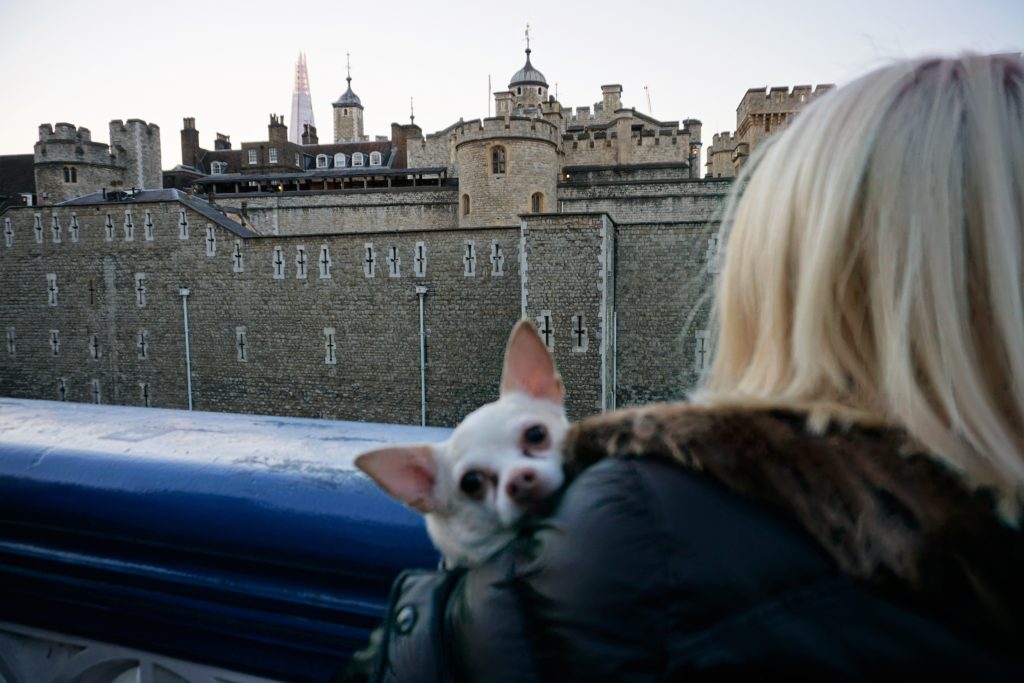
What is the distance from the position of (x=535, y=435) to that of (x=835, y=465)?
0.53m

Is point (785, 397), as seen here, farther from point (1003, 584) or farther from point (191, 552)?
point (191, 552)

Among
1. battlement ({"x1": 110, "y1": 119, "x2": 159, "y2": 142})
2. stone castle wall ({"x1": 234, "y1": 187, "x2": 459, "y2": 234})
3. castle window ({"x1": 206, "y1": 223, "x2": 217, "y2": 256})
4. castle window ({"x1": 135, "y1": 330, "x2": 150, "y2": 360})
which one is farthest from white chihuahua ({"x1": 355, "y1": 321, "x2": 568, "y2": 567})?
battlement ({"x1": 110, "y1": 119, "x2": 159, "y2": 142})

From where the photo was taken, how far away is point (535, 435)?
42.2 inches

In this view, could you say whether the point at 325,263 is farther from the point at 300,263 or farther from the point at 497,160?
the point at 497,160

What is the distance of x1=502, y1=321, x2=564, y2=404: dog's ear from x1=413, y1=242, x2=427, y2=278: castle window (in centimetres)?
2010

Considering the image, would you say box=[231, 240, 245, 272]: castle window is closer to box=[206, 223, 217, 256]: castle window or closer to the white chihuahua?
box=[206, 223, 217, 256]: castle window

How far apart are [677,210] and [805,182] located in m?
28.3

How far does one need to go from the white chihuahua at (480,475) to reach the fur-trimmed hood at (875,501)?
264 mm

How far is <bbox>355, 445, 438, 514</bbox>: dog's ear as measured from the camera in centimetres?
98

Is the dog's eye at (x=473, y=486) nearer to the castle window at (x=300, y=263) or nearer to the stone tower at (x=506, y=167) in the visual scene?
the castle window at (x=300, y=263)

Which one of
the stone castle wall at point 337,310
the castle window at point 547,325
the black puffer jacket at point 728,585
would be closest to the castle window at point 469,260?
the stone castle wall at point 337,310

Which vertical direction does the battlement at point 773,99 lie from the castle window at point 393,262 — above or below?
above

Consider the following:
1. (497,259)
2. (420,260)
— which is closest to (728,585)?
(497,259)

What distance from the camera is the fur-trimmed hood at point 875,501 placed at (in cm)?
55
